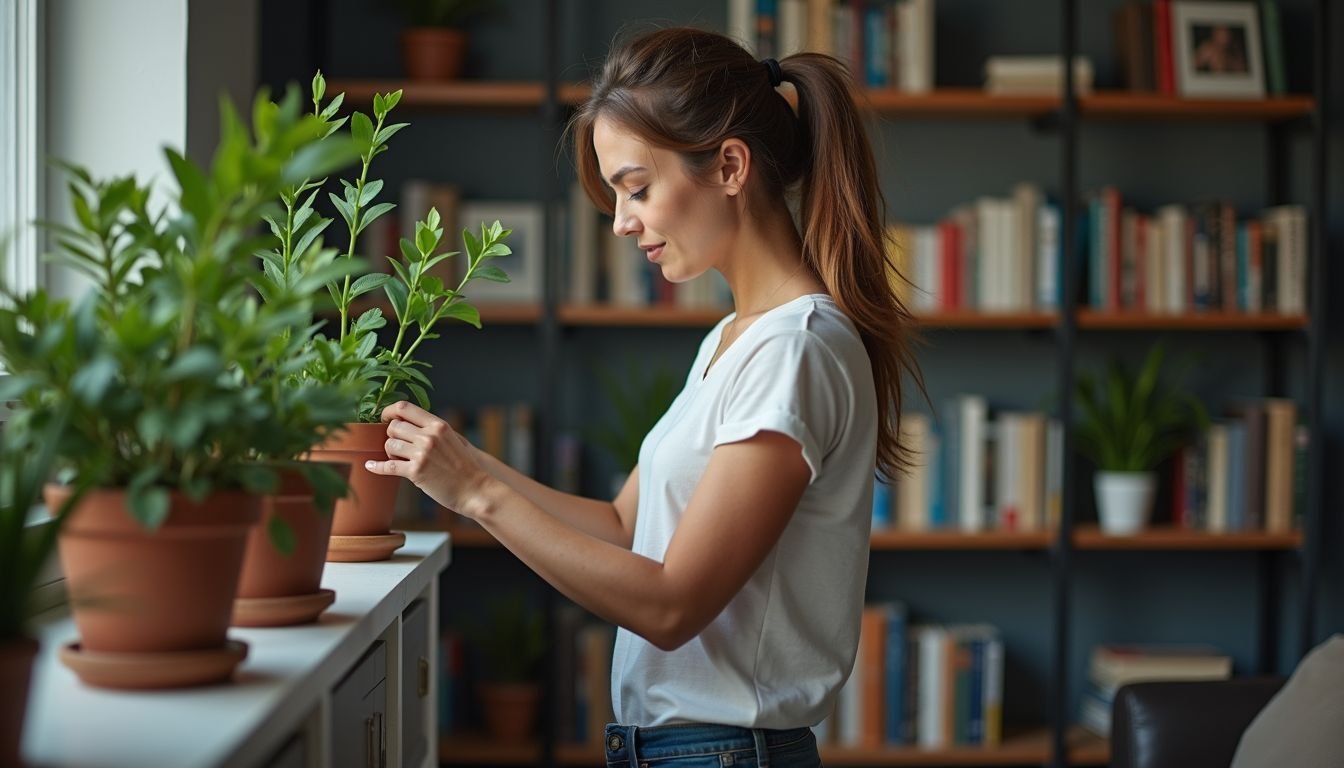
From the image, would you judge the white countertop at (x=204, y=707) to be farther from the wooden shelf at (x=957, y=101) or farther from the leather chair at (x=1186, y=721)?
the wooden shelf at (x=957, y=101)

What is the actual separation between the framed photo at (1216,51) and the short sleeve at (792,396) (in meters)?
2.21

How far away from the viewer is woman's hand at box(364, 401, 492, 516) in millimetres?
A: 1330

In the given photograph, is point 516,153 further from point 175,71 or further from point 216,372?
point 216,372

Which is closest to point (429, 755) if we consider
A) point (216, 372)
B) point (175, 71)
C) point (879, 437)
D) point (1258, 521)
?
point (879, 437)

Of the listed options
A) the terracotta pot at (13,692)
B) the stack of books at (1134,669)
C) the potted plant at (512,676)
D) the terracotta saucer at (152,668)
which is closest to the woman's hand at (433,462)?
the terracotta saucer at (152,668)

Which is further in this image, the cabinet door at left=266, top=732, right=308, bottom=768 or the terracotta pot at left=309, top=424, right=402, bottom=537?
the terracotta pot at left=309, top=424, right=402, bottom=537

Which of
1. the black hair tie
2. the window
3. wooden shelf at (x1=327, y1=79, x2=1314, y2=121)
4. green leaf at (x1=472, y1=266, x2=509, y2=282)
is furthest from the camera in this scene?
wooden shelf at (x1=327, y1=79, x2=1314, y2=121)

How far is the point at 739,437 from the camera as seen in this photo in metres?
1.33

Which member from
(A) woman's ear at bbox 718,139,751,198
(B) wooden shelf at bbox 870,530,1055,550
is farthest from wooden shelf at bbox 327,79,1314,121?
(A) woman's ear at bbox 718,139,751,198

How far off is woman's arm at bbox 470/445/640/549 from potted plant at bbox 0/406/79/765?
35.9 inches

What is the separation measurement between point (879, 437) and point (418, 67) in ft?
6.32

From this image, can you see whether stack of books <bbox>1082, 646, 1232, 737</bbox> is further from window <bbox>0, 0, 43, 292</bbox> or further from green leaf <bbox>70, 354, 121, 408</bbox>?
green leaf <bbox>70, 354, 121, 408</bbox>

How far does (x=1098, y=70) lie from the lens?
11.2 ft

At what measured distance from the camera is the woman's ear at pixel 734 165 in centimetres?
154
